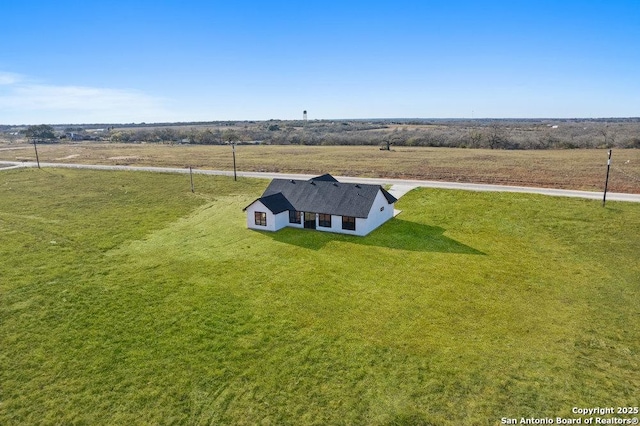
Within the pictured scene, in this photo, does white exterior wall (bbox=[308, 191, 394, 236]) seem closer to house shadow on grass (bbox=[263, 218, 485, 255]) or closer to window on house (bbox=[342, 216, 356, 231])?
window on house (bbox=[342, 216, 356, 231])

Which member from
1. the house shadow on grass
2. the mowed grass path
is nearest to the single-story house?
the house shadow on grass

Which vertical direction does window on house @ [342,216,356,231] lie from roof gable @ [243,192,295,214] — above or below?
below

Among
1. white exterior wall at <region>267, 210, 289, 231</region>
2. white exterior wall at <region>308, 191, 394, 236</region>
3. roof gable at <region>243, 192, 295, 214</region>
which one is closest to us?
white exterior wall at <region>308, 191, 394, 236</region>

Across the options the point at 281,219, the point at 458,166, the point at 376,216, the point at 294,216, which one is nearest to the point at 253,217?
the point at 281,219

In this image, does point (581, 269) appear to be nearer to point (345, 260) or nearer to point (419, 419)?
point (345, 260)

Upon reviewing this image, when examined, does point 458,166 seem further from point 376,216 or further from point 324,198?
point 324,198

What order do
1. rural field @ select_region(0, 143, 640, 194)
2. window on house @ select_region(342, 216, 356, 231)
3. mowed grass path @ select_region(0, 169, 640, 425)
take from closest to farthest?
1. mowed grass path @ select_region(0, 169, 640, 425)
2. window on house @ select_region(342, 216, 356, 231)
3. rural field @ select_region(0, 143, 640, 194)
